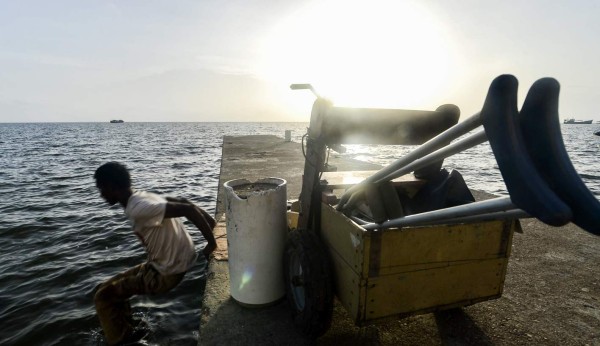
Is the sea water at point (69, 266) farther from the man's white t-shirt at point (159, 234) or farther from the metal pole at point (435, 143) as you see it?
the metal pole at point (435, 143)

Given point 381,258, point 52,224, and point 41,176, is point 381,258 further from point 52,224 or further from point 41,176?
point 41,176

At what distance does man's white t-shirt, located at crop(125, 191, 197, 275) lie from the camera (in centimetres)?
311

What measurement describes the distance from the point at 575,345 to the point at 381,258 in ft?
6.71

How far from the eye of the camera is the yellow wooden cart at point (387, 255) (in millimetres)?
2482

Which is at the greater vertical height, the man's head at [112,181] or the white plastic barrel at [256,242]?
the man's head at [112,181]

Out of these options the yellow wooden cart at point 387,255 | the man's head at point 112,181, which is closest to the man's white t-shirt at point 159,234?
the man's head at point 112,181

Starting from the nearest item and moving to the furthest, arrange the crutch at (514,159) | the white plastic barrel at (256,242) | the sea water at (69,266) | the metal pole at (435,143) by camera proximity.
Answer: the crutch at (514,159), the metal pole at (435,143), the white plastic barrel at (256,242), the sea water at (69,266)

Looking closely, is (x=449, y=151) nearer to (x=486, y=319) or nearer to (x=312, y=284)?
(x=312, y=284)

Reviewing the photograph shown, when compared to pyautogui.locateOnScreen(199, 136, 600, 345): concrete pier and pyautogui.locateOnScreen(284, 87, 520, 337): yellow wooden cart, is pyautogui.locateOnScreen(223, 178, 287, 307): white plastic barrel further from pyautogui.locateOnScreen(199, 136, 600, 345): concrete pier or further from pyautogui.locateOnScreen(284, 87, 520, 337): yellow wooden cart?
pyautogui.locateOnScreen(284, 87, 520, 337): yellow wooden cart

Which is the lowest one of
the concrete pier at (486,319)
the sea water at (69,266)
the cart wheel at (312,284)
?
the sea water at (69,266)

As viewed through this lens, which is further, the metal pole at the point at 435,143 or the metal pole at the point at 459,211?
the metal pole at the point at 459,211

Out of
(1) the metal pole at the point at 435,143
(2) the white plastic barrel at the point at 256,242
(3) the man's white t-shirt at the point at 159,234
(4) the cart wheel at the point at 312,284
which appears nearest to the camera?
(1) the metal pole at the point at 435,143

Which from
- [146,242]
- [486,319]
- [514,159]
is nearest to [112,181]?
[146,242]

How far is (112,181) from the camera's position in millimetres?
3178
